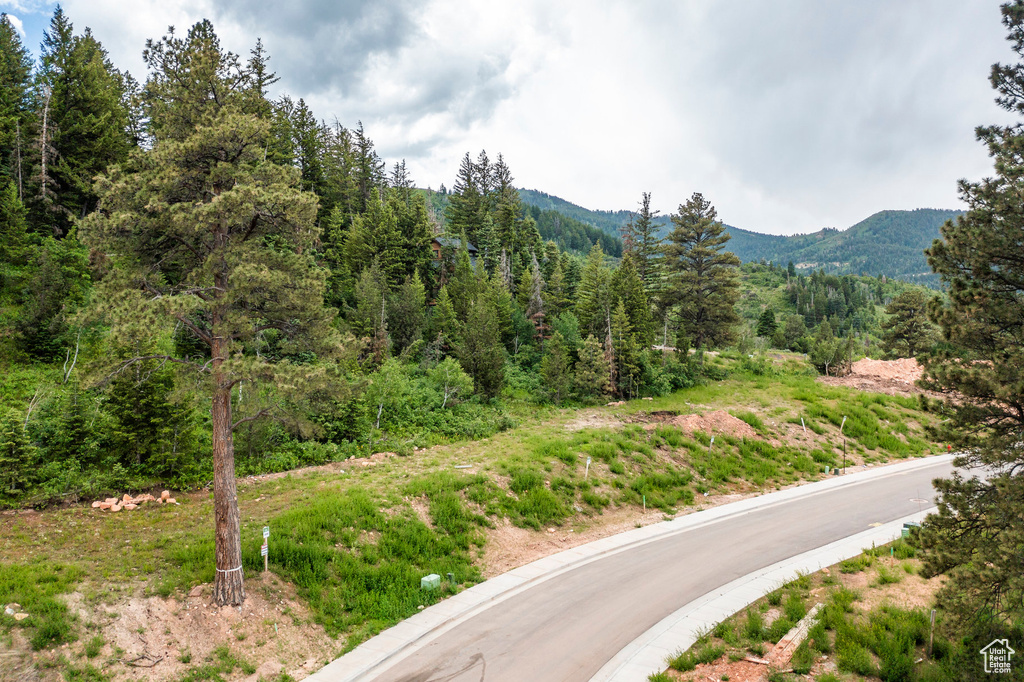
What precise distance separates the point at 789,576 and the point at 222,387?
643 inches

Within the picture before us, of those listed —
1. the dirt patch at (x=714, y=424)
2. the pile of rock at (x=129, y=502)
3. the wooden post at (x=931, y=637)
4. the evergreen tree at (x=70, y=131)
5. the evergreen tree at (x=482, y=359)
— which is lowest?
the wooden post at (x=931, y=637)

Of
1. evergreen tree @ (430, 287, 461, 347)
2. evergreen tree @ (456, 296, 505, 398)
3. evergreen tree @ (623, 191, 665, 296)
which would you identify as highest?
evergreen tree @ (623, 191, 665, 296)

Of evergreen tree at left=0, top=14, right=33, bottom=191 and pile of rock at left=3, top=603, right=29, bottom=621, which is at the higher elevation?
evergreen tree at left=0, top=14, right=33, bottom=191

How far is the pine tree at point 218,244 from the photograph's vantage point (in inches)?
463

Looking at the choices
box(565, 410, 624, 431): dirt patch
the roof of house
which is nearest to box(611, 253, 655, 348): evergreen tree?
box(565, 410, 624, 431): dirt patch

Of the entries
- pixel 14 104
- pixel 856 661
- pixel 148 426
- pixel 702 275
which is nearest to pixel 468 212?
pixel 702 275

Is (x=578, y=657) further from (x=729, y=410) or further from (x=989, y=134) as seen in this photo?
(x=729, y=410)

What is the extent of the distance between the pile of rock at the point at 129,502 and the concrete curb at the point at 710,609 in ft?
47.2

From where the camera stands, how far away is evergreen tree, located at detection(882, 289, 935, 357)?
168ft

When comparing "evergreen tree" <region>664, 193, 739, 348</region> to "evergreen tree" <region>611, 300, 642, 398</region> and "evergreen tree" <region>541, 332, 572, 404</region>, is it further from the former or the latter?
"evergreen tree" <region>541, 332, 572, 404</region>

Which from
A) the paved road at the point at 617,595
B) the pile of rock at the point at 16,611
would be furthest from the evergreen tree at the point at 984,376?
the pile of rock at the point at 16,611

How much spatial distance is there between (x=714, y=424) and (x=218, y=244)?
26149 mm

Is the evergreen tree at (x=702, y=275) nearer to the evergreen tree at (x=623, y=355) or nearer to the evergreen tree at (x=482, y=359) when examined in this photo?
the evergreen tree at (x=623, y=355)

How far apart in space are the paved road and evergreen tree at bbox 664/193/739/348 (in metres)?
23.1
